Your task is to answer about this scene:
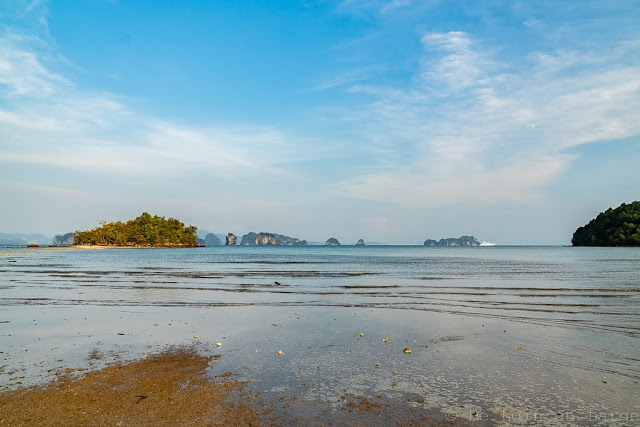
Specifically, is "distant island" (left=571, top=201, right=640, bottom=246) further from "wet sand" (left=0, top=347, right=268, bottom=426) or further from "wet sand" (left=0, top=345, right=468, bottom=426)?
"wet sand" (left=0, top=347, right=268, bottom=426)

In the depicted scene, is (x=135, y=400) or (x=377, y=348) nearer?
(x=135, y=400)

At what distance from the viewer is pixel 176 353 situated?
1214 cm

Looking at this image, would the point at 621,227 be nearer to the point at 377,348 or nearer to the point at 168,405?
the point at 377,348

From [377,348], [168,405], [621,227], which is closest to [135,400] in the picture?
[168,405]

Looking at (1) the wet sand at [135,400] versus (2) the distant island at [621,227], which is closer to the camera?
(1) the wet sand at [135,400]

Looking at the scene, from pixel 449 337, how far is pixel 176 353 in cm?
890

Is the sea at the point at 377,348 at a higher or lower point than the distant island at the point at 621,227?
lower

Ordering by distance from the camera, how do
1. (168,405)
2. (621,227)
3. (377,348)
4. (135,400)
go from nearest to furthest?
(168,405), (135,400), (377,348), (621,227)

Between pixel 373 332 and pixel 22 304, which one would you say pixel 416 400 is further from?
pixel 22 304

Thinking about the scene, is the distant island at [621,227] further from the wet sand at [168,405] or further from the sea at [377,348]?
the wet sand at [168,405]

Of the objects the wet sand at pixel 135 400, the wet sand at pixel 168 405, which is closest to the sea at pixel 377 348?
the wet sand at pixel 168 405

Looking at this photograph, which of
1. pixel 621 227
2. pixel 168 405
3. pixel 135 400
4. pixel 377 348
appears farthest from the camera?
pixel 621 227

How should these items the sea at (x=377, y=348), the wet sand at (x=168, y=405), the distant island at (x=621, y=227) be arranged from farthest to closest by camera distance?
the distant island at (x=621, y=227) → the sea at (x=377, y=348) → the wet sand at (x=168, y=405)

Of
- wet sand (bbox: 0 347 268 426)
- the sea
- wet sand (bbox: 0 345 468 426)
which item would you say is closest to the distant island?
the sea
